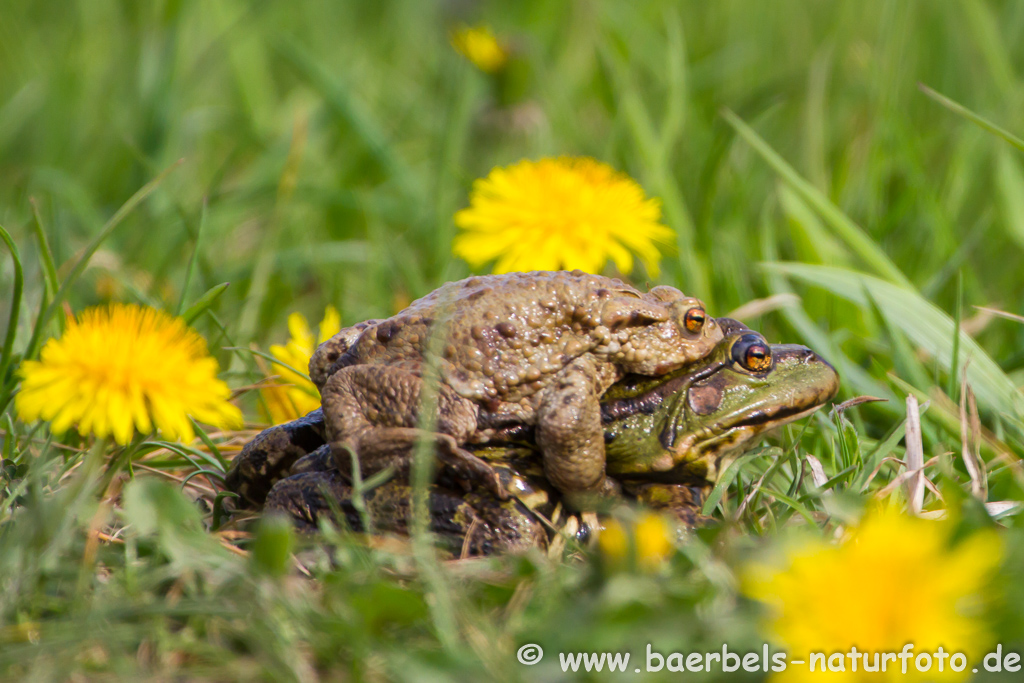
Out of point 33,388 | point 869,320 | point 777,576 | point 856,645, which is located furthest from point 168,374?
point 869,320

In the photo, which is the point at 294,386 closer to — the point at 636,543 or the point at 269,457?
the point at 269,457

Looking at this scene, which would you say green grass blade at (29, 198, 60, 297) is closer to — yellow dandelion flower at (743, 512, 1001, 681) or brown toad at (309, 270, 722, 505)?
brown toad at (309, 270, 722, 505)

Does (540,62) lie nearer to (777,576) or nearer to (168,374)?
(168,374)

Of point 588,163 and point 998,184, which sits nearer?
point 588,163

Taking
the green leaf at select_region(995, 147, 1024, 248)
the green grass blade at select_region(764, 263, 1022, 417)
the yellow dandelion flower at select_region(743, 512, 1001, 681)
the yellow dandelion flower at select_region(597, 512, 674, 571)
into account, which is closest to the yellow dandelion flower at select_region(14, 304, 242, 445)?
the yellow dandelion flower at select_region(597, 512, 674, 571)

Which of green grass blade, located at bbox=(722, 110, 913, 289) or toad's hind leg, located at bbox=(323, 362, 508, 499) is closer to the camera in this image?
toad's hind leg, located at bbox=(323, 362, 508, 499)
